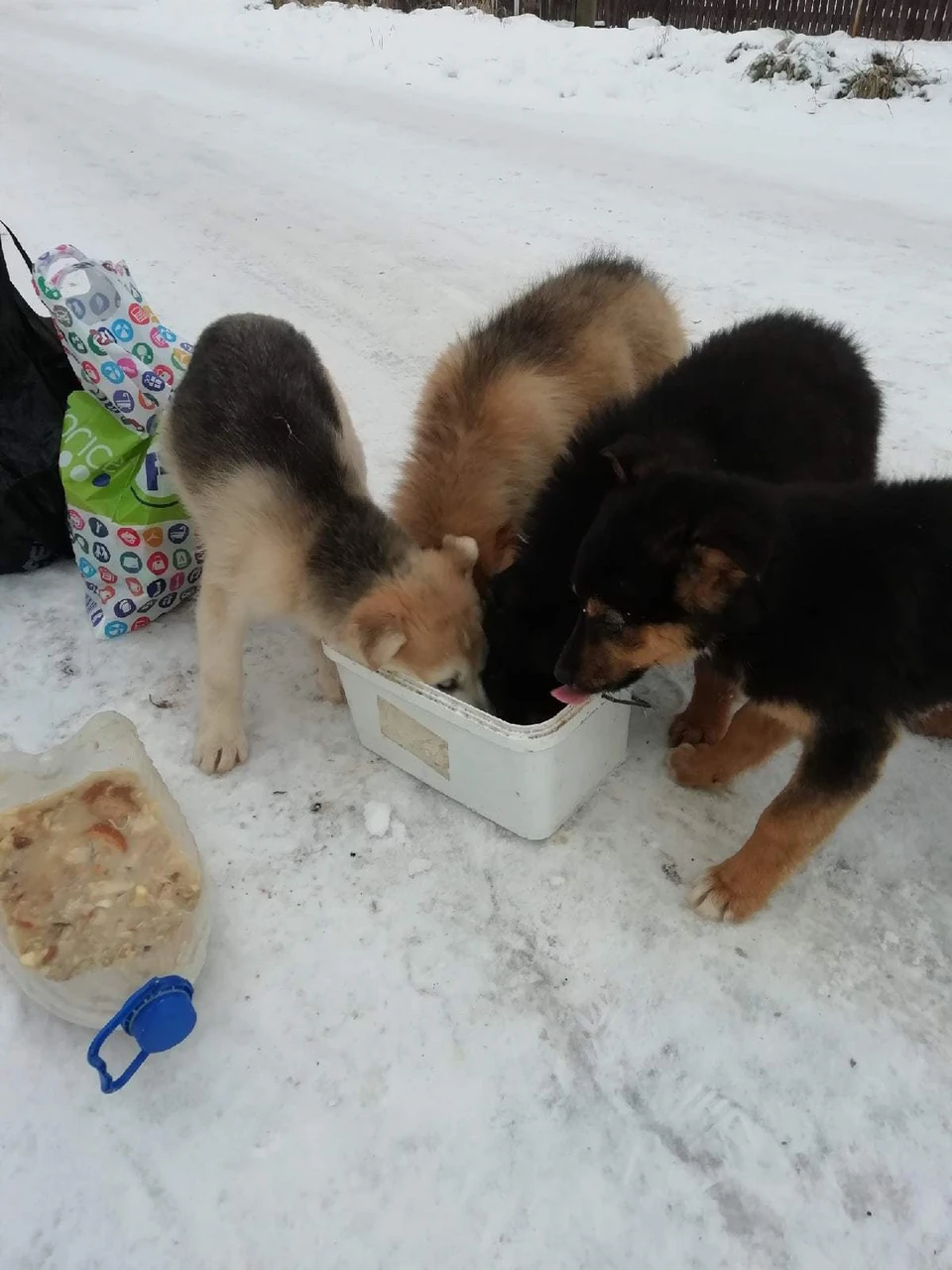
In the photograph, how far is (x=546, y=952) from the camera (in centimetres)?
264

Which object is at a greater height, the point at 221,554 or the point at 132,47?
the point at 132,47

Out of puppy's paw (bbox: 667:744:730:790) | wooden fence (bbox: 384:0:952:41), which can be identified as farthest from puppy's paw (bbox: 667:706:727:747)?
wooden fence (bbox: 384:0:952:41)

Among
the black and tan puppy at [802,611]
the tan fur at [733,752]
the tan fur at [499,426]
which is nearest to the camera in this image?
the black and tan puppy at [802,611]

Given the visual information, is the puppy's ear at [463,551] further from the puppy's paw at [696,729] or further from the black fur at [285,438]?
the puppy's paw at [696,729]

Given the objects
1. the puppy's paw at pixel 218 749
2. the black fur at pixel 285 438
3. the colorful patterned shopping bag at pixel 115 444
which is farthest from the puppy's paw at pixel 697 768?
the colorful patterned shopping bag at pixel 115 444

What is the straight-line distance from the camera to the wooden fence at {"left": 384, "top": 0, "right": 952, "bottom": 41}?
11.9 metres

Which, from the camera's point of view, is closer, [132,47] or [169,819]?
[169,819]

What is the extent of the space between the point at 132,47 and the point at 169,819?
1759 cm

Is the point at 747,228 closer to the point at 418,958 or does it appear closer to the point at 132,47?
the point at 418,958

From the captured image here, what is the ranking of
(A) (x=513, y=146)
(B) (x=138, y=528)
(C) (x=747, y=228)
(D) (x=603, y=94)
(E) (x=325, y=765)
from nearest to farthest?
(E) (x=325, y=765) < (B) (x=138, y=528) < (C) (x=747, y=228) < (A) (x=513, y=146) < (D) (x=603, y=94)

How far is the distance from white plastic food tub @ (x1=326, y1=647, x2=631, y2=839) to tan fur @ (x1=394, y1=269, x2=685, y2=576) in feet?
2.13

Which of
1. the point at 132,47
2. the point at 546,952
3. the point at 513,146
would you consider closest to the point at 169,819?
the point at 546,952

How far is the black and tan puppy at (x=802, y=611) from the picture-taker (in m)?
2.41

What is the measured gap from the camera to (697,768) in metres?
3.08
